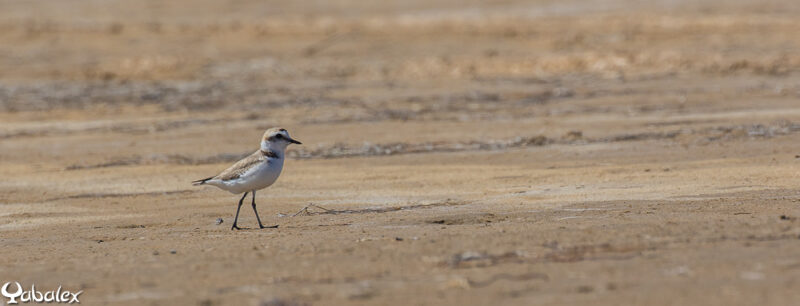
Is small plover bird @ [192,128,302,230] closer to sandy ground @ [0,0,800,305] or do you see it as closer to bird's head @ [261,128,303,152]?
bird's head @ [261,128,303,152]

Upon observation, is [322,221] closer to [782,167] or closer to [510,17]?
[782,167]

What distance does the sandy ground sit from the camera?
6.99 metres

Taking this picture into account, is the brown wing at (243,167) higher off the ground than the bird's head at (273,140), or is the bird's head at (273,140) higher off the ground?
the bird's head at (273,140)

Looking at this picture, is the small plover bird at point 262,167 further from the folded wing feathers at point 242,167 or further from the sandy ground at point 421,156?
the sandy ground at point 421,156

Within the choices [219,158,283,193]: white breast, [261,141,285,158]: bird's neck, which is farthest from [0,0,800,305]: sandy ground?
[261,141,285,158]: bird's neck

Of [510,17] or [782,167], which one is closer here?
[782,167]

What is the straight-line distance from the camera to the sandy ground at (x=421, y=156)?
699 cm

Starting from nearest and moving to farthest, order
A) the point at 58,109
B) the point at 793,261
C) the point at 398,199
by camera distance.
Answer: the point at 793,261 < the point at 398,199 < the point at 58,109

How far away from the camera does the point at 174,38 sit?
33.1m

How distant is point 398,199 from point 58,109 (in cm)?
1232

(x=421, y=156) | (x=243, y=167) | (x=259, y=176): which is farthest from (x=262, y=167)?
(x=421, y=156)

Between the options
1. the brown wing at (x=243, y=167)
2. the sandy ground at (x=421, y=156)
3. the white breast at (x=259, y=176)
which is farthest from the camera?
the brown wing at (x=243, y=167)

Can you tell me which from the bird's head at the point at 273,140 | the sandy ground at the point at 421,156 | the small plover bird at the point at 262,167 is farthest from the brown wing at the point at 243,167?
the sandy ground at the point at 421,156

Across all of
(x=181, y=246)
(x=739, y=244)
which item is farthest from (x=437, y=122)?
(x=739, y=244)
